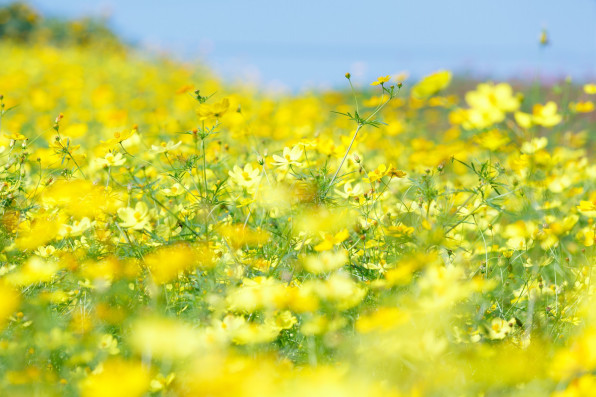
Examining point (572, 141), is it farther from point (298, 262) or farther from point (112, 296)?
point (112, 296)

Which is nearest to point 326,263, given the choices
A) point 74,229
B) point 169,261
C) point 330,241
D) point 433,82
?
point 330,241

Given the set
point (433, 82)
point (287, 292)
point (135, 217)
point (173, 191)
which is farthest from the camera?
point (433, 82)

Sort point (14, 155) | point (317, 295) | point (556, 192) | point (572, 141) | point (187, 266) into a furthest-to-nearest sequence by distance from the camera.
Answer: point (572, 141) < point (556, 192) < point (14, 155) < point (187, 266) < point (317, 295)

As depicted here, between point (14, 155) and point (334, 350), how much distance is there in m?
1.15

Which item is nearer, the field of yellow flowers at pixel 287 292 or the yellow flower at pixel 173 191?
the field of yellow flowers at pixel 287 292

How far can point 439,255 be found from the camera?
131 centimetres

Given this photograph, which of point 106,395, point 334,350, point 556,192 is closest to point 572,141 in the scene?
point 556,192

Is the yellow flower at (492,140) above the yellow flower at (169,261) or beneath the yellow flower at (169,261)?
above

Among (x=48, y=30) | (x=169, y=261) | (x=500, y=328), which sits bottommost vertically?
(x=48, y=30)

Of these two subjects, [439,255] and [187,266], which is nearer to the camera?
[187,266]

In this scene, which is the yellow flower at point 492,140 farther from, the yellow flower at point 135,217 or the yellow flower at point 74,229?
the yellow flower at point 74,229

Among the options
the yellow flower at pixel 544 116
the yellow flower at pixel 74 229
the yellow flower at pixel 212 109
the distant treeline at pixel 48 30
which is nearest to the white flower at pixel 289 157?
the yellow flower at pixel 212 109

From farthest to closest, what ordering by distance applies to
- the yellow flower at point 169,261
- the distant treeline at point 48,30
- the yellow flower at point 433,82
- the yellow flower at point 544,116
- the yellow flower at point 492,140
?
1. the distant treeline at point 48,30
2. the yellow flower at point 433,82
3. the yellow flower at point 492,140
4. the yellow flower at point 544,116
5. the yellow flower at point 169,261

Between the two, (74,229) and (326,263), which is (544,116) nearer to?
(326,263)
